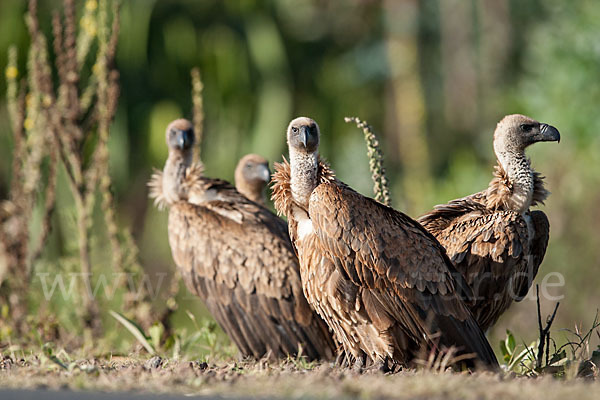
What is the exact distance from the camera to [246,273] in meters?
7.84

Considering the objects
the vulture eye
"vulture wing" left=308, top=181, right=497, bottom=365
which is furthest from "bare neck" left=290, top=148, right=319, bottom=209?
the vulture eye

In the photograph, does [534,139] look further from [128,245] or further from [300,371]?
[128,245]

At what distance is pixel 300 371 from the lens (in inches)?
236

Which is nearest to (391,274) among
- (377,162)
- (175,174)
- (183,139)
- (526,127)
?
(377,162)

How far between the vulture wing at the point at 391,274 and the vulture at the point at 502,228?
63 cm

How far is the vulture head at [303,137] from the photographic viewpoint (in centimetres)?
670

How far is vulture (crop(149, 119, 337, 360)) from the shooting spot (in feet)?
25.3

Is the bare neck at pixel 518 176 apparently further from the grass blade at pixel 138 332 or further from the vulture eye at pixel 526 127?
the grass blade at pixel 138 332

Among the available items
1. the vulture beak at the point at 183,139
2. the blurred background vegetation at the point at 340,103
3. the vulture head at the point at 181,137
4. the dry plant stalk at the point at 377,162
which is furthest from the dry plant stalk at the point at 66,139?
the dry plant stalk at the point at 377,162

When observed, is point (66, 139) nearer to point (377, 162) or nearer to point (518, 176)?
point (377, 162)

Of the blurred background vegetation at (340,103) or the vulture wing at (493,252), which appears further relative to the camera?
the blurred background vegetation at (340,103)

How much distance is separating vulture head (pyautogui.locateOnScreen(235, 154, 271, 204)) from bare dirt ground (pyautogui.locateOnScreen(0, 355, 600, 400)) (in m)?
3.80

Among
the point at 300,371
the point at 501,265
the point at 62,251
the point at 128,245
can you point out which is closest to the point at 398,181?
the point at 62,251

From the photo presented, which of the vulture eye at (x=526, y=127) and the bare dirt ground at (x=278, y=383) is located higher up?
the vulture eye at (x=526, y=127)
